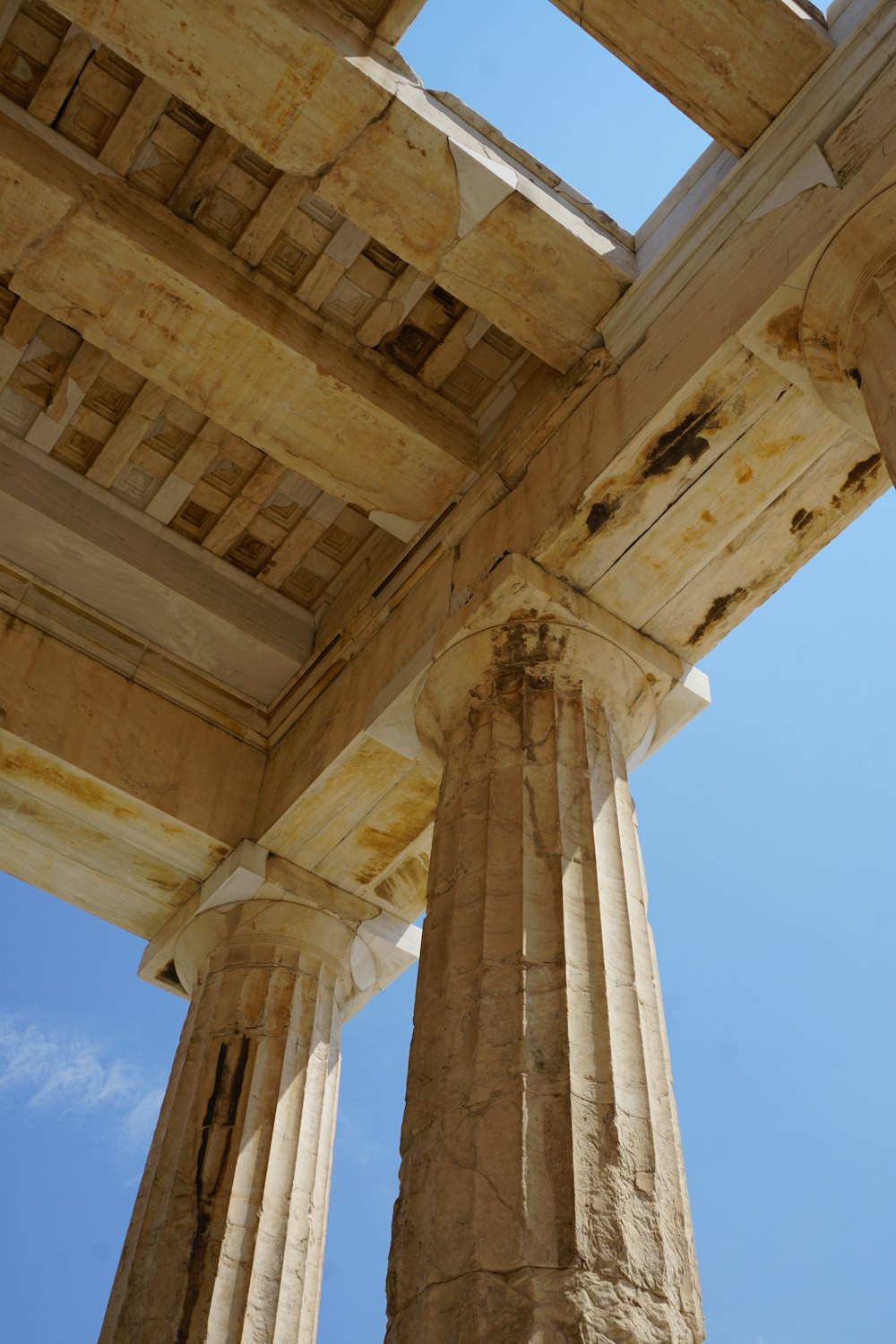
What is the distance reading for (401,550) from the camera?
36.2 ft

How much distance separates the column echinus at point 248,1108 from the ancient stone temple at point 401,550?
1.2 inches

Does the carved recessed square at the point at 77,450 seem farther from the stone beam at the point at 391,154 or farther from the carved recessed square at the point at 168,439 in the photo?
the stone beam at the point at 391,154

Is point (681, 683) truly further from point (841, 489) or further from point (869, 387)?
point (869, 387)

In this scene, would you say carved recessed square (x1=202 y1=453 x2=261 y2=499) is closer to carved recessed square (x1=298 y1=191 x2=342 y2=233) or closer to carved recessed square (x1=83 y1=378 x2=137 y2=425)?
carved recessed square (x1=83 y1=378 x2=137 y2=425)

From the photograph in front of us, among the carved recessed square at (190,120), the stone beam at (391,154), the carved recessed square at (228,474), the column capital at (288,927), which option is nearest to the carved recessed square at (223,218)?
the carved recessed square at (190,120)

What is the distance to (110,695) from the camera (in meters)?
11.1

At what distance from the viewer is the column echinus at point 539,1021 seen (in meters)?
5.16

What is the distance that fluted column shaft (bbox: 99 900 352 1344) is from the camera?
8.38 metres

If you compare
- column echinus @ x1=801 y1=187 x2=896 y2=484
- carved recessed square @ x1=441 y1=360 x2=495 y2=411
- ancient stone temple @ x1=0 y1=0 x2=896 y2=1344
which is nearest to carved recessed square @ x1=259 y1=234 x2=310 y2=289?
ancient stone temple @ x1=0 y1=0 x2=896 y2=1344

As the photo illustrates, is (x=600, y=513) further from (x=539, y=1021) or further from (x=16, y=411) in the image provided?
(x=16, y=411)

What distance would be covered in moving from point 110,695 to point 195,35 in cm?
544

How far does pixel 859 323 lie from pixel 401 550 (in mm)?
5146

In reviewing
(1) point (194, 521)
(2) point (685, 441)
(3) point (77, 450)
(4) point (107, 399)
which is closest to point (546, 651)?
(2) point (685, 441)

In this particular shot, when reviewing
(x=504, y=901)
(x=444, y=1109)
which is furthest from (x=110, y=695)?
(x=444, y=1109)
